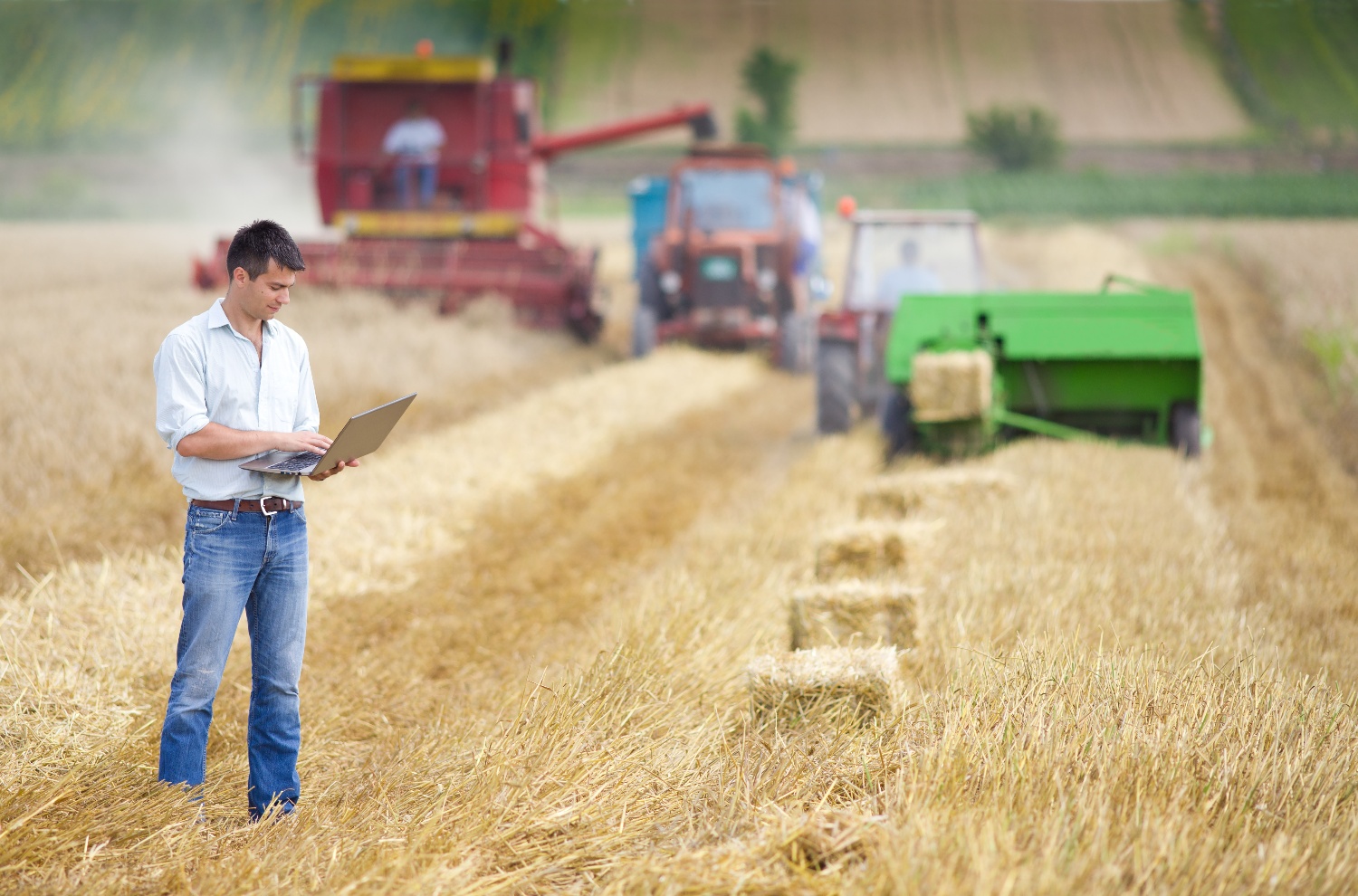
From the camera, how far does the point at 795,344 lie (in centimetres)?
1442

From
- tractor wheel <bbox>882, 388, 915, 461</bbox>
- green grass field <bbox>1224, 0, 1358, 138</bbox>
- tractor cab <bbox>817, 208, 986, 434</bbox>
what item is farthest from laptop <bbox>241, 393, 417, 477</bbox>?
green grass field <bbox>1224, 0, 1358, 138</bbox>

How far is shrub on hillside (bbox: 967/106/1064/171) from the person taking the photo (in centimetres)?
5375

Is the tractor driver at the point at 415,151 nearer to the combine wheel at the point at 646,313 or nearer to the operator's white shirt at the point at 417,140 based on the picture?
the operator's white shirt at the point at 417,140

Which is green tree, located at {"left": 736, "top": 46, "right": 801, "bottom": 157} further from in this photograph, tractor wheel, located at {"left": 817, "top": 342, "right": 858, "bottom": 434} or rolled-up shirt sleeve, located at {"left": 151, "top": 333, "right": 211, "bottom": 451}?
rolled-up shirt sleeve, located at {"left": 151, "top": 333, "right": 211, "bottom": 451}

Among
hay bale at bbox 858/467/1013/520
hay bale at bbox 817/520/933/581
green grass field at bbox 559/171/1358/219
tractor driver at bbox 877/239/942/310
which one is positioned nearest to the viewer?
hay bale at bbox 817/520/933/581

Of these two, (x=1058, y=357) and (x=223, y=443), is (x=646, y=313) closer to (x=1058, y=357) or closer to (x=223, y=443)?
(x=1058, y=357)

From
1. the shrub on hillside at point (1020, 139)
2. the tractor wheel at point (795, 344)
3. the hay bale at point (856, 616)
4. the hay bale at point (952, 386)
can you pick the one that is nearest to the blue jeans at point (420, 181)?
the tractor wheel at point (795, 344)

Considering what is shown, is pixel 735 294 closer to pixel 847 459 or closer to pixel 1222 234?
pixel 847 459

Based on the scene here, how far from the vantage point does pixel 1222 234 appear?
29.9 meters

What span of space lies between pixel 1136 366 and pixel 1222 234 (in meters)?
23.9

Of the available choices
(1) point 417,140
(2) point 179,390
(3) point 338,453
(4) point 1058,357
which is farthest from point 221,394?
(1) point 417,140

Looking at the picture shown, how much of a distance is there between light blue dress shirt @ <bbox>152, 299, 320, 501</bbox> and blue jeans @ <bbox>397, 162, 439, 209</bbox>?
11.5m

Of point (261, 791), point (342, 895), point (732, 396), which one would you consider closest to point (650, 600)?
point (261, 791)

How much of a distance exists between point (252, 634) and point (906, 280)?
26.2ft
